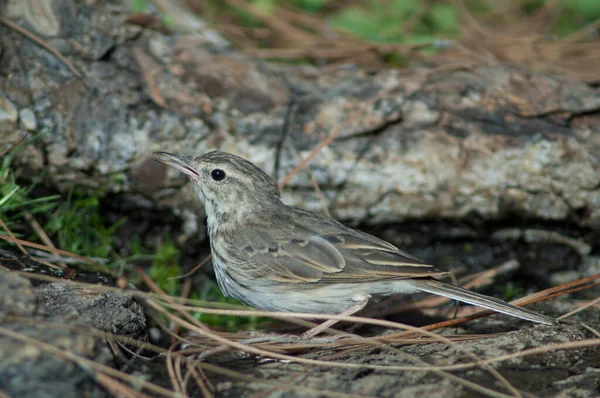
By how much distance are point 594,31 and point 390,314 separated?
5664mm

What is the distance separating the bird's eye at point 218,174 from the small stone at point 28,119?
5.43ft

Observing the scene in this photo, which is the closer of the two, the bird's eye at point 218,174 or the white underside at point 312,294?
the white underside at point 312,294

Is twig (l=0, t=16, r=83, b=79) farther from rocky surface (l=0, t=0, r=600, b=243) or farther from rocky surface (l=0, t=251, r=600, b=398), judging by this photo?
rocky surface (l=0, t=251, r=600, b=398)

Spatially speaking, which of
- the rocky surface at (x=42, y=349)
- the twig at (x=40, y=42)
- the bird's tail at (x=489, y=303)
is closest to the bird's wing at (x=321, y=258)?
the bird's tail at (x=489, y=303)

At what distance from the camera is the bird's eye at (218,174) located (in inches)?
197

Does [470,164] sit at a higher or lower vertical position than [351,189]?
higher

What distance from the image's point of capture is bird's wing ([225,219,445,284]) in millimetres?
4457

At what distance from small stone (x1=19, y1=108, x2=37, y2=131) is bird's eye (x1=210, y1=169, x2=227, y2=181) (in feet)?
5.43

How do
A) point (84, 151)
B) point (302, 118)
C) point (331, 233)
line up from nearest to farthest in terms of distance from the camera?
point (331, 233), point (84, 151), point (302, 118)

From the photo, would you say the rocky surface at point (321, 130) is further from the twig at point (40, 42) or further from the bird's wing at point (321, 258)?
the bird's wing at point (321, 258)

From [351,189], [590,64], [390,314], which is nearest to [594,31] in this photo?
[590,64]

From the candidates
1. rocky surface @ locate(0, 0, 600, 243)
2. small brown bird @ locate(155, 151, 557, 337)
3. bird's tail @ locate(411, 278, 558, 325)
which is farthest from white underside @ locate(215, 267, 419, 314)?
rocky surface @ locate(0, 0, 600, 243)

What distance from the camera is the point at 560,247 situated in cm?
601

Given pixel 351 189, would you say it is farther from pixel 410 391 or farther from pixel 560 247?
pixel 410 391
